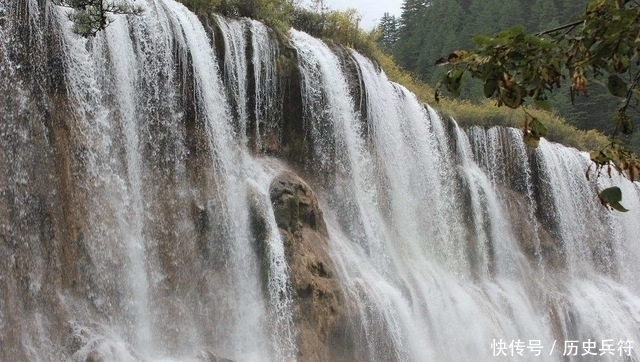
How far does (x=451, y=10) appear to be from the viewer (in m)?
40.2

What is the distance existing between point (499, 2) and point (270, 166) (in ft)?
99.4

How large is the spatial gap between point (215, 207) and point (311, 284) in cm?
200

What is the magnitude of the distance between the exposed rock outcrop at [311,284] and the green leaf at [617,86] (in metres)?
8.55

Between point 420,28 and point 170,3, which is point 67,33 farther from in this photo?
point 420,28

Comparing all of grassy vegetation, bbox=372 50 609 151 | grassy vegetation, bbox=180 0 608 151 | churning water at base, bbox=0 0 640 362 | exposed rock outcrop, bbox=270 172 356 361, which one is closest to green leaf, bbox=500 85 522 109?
churning water at base, bbox=0 0 640 362

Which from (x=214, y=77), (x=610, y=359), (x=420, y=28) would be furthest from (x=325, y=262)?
(x=420, y=28)

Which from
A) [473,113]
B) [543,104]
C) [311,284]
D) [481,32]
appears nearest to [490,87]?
[543,104]

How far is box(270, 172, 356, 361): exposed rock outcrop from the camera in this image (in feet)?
36.6

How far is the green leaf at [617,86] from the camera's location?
9.38 feet

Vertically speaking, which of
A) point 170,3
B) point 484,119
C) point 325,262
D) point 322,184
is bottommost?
point 325,262

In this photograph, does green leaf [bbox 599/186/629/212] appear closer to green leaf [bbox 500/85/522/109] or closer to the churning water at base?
green leaf [bbox 500/85/522/109]

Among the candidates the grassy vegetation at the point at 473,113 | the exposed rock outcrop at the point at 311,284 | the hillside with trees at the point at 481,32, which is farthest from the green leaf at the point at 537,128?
the hillside with trees at the point at 481,32

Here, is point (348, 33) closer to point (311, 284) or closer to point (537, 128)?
point (311, 284)

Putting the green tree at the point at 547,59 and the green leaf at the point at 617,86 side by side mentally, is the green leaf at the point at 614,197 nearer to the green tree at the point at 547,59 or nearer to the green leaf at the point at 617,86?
the green tree at the point at 547,59
